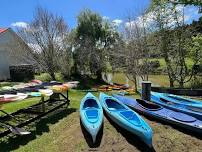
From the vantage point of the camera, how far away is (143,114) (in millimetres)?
11703

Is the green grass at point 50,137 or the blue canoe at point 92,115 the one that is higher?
the blue canoe at point 92,115

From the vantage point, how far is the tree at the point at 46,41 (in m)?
30.3

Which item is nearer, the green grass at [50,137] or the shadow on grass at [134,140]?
the shadow on grass at [134,140]

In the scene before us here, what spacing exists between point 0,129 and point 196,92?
1252 cm

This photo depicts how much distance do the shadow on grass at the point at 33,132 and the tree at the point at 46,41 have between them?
16.8 meters

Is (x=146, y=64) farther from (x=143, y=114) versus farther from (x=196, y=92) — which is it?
(x=143, y=114)

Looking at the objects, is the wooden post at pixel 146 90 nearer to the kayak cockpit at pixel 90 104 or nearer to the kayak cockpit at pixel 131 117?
the kayak cockpit at pixel 90 104

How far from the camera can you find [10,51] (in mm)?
34438

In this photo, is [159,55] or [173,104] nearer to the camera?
[173,104]

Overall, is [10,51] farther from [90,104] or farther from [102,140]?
Answer: [102,140]

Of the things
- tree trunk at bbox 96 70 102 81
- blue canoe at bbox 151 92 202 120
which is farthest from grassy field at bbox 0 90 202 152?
tree trunk at bbox 96 70 102 81

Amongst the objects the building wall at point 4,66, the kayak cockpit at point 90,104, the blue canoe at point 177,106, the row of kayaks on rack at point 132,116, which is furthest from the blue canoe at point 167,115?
the building wall at point 4,66

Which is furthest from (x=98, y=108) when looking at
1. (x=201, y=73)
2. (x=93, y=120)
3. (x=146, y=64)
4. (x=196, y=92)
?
(x=201, y=73)

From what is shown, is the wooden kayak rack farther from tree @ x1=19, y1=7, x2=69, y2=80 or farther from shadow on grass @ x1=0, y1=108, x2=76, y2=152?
tree @ x1=19, y1=7, x2=69, y2=80
